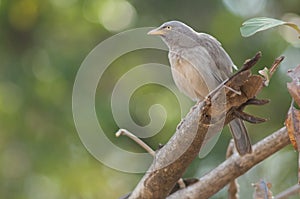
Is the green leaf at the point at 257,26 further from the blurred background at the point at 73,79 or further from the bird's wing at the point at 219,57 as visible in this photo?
the blurred background at the point at 73,79

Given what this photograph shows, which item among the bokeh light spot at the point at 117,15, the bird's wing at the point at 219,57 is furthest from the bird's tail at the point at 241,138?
the bokeh light spot at the point at 117,15

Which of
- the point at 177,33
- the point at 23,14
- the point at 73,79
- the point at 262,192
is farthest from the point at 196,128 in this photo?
the point at 23,14

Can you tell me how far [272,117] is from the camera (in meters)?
3.19

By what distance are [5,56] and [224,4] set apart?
4.14ft

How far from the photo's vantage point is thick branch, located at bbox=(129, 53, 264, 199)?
139 centimetres

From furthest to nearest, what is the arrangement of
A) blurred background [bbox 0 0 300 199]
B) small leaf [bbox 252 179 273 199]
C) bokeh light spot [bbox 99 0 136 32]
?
bokeh light spot [bbox 99 0 136 32], blurred background [bbox 0 0 300 199], small leaf [bbox 252 179 273 199]

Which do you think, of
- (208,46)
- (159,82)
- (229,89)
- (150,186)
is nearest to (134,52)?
(159,82)

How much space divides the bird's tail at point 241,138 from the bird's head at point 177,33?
340 millimetres

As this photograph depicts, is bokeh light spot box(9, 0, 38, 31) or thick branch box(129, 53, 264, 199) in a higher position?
thick branch box(129, 53, 264, 199)

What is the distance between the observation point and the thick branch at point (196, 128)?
1394 mm

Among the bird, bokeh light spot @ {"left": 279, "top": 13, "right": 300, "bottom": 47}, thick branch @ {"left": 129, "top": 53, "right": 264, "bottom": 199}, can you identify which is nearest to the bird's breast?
the bird

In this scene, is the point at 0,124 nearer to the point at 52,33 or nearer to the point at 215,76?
the point at 52,33

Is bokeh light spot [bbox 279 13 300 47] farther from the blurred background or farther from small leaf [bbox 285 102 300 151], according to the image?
small leaf [bbox 285 102 300 151]

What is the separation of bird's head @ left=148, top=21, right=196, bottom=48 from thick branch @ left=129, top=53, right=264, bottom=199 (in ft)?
2.26
